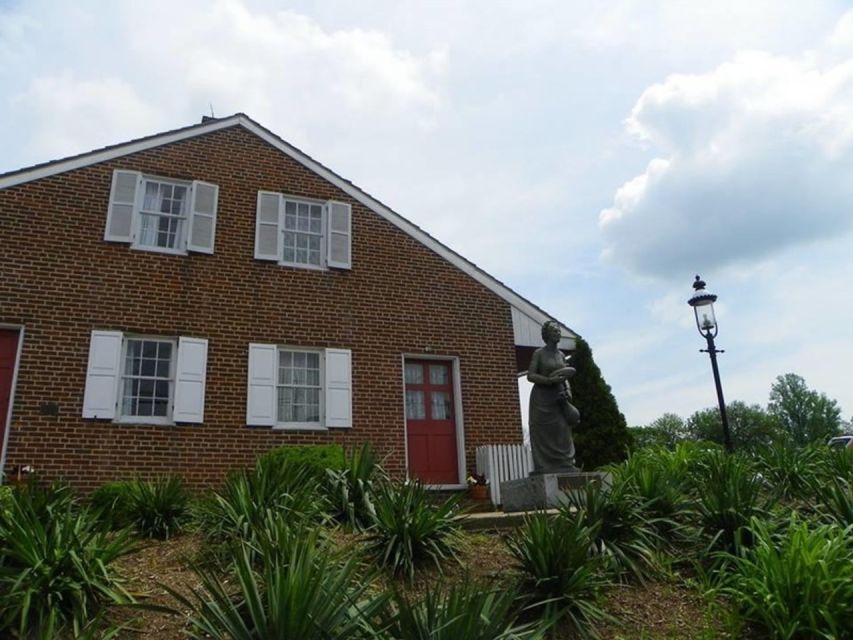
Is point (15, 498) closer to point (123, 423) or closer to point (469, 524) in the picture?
point (469, 524)

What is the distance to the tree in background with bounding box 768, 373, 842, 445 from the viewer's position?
272 feet

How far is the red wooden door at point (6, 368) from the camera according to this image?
9688 millimetres

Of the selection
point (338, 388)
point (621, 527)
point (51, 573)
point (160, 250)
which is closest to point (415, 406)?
point (338, 388)

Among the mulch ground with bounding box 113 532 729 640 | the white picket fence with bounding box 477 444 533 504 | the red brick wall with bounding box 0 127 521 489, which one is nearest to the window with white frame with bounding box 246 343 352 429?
the red brick wall with bounding box 0 127 521 489

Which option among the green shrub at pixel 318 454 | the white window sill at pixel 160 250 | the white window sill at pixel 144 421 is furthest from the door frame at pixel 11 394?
the green shrub at pixel 318 454

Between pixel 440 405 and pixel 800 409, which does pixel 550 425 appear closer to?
pixel 440 405

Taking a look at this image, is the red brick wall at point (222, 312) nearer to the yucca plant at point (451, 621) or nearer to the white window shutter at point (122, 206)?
the white window shutter at point (122, 206)

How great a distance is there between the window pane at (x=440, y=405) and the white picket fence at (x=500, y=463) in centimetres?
92

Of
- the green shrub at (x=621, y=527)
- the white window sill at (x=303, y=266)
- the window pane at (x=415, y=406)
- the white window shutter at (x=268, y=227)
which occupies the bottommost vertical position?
the green shrub at (x=621, y=527)

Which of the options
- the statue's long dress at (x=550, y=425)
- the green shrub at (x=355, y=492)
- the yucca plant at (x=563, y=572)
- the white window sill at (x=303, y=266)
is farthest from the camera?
the white window sill at (x=303, y=266)

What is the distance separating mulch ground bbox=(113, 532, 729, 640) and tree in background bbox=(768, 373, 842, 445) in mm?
87262

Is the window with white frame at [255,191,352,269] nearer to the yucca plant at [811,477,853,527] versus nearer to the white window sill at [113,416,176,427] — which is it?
the white window sill at [113,416,176,427]

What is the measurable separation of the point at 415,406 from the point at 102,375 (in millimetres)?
5223

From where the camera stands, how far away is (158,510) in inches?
268
